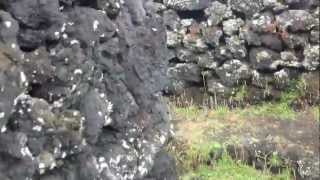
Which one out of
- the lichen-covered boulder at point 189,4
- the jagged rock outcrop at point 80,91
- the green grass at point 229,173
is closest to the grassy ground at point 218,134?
the green grass at point 229,173

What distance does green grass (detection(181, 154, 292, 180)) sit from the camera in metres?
9.16

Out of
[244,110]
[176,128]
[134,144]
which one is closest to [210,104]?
[244,110]

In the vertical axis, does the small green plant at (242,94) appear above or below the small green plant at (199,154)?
above

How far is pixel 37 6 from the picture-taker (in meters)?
4.88

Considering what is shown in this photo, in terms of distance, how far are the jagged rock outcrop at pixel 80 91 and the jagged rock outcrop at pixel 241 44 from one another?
5092 millimetres

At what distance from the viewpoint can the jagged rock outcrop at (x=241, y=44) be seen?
452 inches

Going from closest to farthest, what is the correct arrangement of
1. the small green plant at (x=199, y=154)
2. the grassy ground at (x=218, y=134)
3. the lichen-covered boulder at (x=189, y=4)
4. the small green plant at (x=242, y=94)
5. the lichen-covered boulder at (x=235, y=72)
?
the grassy ground at (x=218, y=134), the small green plant at (x=199, y=154), the small green plant at (x=242, y=94), the lichen-covered boulder at (x=235, y=72), the lichen-covered boulder at (x=189, y=4)

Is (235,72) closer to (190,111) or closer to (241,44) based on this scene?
(241,44)

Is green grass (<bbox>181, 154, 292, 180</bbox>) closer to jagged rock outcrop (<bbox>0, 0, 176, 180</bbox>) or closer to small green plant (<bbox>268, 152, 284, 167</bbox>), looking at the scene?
small green plant (<bbox>268, 152, 284, 167</bbox>)

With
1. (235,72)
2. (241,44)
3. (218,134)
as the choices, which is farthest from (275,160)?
(241,44)

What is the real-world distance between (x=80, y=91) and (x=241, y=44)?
6945 millimetres

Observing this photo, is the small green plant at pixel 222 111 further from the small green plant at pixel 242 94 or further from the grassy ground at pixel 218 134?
the small green plant at pixel 242 94

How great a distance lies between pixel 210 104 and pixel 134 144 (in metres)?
5.62

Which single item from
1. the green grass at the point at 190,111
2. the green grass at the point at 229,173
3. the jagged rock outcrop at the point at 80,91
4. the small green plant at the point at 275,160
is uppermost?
the jagged rock outcrop at the point at 80,91
